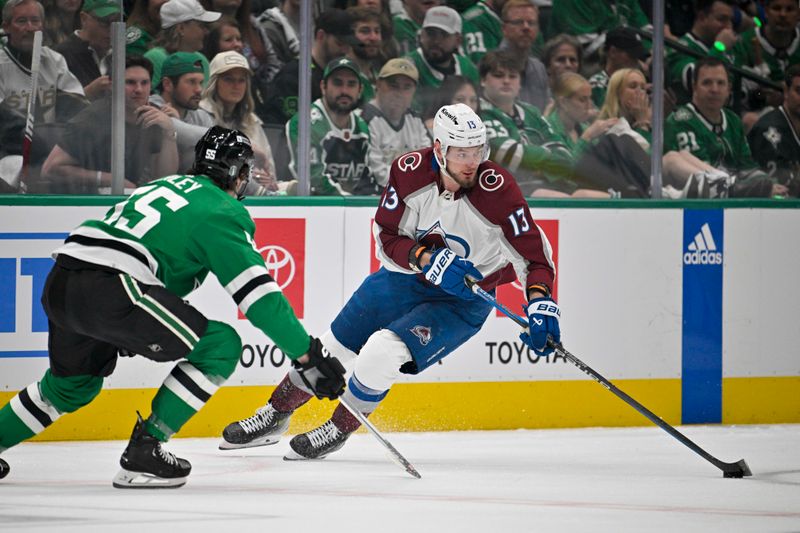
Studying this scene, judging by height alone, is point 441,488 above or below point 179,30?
below

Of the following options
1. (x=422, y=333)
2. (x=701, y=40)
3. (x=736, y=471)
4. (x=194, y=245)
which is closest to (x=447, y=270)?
(x=422, y=333)

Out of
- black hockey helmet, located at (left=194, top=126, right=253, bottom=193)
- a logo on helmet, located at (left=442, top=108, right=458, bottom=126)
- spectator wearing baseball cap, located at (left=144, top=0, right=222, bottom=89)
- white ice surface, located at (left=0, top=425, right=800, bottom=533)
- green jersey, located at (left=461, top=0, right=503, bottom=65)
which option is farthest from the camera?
green jersey, located at (left=461, top=0, right=503, bottom=65)

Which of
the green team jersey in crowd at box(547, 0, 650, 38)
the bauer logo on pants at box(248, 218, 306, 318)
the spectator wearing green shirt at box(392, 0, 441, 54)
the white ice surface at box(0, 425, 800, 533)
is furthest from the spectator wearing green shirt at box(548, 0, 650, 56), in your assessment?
the white ice surface at box(0, 425, 800, 533)

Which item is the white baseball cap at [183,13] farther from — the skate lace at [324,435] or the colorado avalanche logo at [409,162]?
A: the skate lace at [324,435]

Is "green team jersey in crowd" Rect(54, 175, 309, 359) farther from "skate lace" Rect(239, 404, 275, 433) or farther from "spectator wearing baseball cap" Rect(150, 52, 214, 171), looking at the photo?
"spectator wearing baseball cap" Rect(150, 52, 214, 171)

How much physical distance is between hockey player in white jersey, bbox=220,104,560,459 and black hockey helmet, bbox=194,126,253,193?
0.75 meters

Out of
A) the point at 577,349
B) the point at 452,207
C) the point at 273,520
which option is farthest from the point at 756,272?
the point at 273,520

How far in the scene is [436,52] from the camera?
535 cm

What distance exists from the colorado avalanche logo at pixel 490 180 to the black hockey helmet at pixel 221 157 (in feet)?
2.94

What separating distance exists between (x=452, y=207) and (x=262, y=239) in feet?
3.05

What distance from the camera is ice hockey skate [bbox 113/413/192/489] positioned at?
3.62 meters

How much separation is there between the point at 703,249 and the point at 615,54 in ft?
2.96

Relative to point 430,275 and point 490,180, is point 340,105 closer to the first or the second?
point 490,180

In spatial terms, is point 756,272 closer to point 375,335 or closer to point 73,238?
point 375,335
